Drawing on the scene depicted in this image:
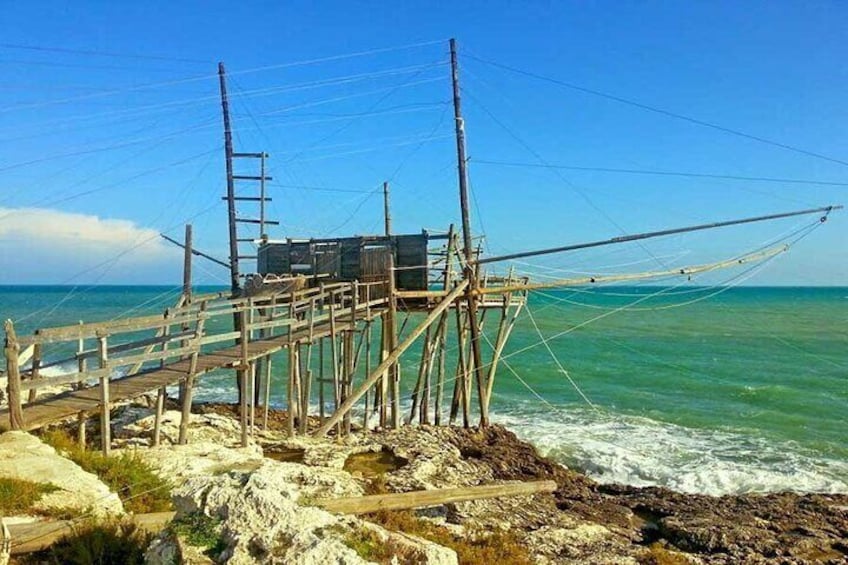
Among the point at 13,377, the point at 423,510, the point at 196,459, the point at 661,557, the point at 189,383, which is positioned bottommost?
the point at 661,557

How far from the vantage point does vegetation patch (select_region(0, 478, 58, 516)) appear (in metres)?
6.67

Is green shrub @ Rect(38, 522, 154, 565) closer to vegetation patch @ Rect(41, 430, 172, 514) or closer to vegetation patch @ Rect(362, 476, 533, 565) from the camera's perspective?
vegetation patch @ Rect(41, 430, 172, 514)

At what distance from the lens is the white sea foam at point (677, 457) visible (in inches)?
670

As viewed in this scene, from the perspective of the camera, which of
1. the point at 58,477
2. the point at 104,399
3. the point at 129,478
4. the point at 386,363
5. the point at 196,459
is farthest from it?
the point at 386,363

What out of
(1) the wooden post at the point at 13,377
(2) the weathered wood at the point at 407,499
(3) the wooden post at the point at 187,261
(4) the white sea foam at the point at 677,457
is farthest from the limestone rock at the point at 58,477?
(4) the white sea foam at the point at 677,457

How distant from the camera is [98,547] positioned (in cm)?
593

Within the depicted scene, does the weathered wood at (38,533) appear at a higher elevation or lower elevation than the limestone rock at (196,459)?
higher

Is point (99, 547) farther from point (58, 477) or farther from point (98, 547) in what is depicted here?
point (58, 477)

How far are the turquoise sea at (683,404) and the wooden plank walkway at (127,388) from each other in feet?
24.0

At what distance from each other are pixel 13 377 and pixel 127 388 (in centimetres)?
241

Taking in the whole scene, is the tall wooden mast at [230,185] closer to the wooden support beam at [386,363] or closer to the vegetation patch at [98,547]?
the wooden support beam at [386,363]

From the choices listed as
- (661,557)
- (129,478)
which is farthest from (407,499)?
(661,557)

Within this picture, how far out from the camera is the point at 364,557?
5258 mm

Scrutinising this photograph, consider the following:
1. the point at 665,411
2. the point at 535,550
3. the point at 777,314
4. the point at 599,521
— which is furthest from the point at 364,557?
the point at 777,314
